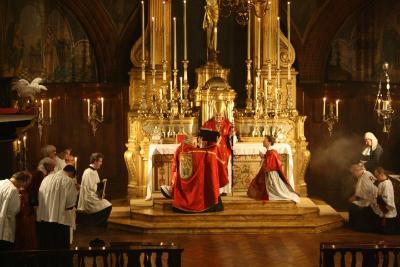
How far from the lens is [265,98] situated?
1656 cm

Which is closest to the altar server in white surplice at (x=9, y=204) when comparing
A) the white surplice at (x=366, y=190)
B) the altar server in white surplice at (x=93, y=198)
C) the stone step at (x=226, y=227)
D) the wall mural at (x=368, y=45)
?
the altar server in white surplice at (x=93, y=198)

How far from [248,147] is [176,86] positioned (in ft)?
6.12

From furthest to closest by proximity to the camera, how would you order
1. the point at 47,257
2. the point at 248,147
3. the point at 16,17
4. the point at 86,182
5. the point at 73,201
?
the point at 16,17, the point at 248,147, the point at 86,182, the point at 73,201, the point at 47,257

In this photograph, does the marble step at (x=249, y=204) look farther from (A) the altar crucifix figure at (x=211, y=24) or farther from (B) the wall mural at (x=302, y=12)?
(B) the wall mural at (x=302, y=12)

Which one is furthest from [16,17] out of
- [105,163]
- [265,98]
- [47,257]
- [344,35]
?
[47,257]

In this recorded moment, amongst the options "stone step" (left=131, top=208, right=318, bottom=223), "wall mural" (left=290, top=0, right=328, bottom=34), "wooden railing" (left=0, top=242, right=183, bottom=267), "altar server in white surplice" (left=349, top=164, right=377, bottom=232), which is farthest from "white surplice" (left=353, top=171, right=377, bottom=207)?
"wooden railing" (left=0, top=242, right=183, bottom=267)

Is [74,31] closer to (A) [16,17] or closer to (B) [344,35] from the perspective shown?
(A) [16,17]

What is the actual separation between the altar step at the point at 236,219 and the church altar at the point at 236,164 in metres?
0.74

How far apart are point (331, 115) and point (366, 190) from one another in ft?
9.07

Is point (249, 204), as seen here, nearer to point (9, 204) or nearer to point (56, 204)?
point (56, 204)

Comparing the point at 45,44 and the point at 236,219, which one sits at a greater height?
the point at 45,44

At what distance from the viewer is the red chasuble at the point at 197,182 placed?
48.7 feet

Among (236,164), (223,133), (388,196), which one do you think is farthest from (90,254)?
(236,164)

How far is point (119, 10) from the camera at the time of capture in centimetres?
1798
